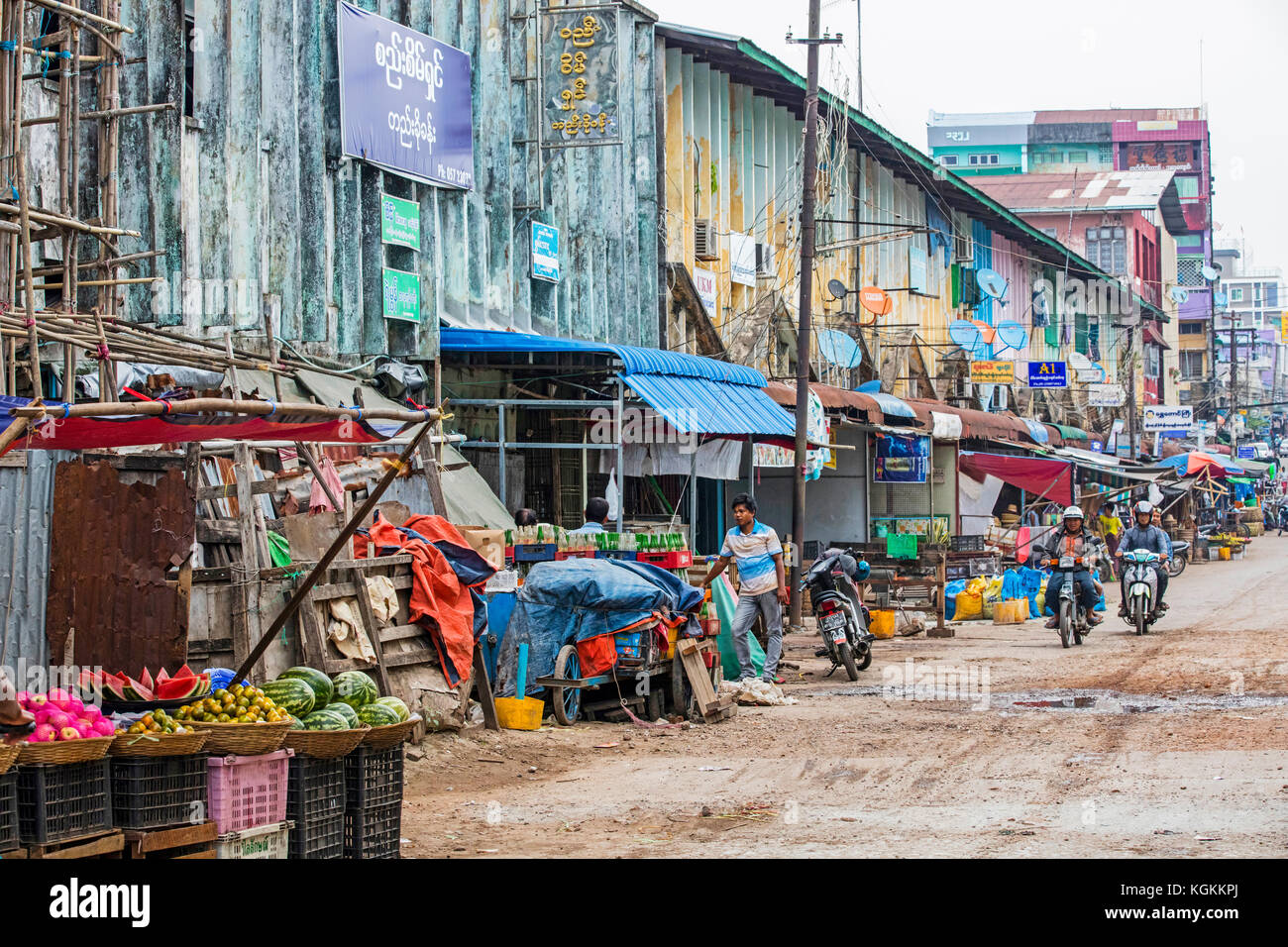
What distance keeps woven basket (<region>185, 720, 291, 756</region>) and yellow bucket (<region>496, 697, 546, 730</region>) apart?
5090 millimetres

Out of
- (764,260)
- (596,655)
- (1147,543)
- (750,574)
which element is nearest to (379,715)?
(596,655)

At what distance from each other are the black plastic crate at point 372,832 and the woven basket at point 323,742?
1.20ft

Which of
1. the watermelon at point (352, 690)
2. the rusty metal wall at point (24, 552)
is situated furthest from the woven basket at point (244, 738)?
the rusty metal wall at point (24, 552)

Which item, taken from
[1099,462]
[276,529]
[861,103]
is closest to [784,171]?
[861,103]

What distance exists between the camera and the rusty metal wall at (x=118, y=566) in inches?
375

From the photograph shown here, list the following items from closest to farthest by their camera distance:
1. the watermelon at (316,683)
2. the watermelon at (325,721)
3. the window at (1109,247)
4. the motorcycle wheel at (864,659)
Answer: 1. the watermelon at (325,721)
2. the watermelon at (316,683)
3. the motorcycle wheel at (864,659)
4. the window at (1109,247)

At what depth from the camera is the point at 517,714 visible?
11898 mm

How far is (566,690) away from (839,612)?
165 inches

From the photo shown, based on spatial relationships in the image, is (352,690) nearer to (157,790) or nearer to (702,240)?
(157,790)

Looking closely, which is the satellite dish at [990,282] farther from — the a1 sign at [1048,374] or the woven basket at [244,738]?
the woven basket at [244,738]

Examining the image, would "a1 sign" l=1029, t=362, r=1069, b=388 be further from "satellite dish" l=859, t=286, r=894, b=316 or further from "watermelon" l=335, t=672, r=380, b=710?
"watermelon" l=335, t=672, r=380, b=710

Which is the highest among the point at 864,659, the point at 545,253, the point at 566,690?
the point at 545,253
